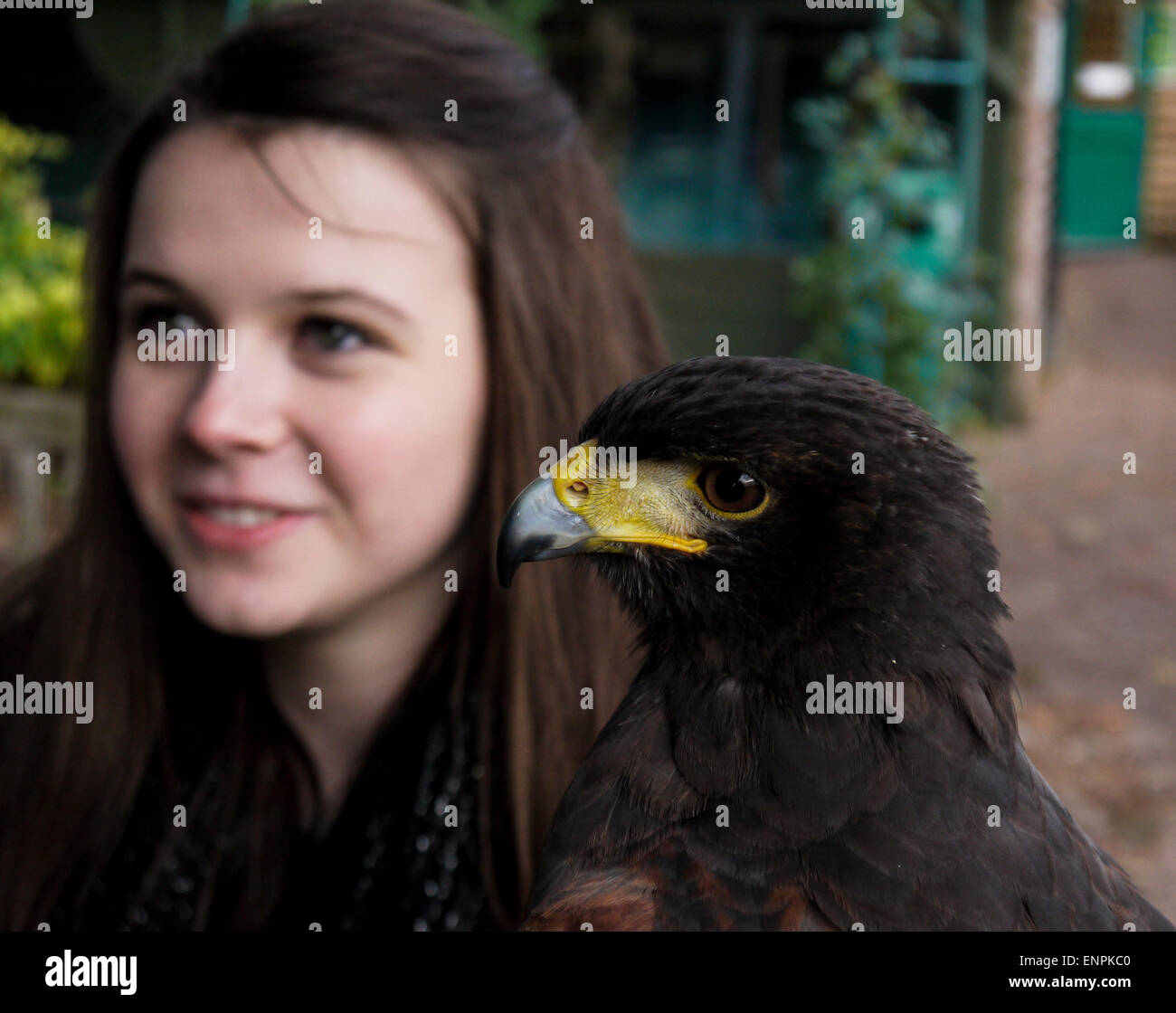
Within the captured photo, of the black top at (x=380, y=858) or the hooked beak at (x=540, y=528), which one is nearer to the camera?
the hooked beak at (x=540, y=528)

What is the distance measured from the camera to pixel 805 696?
160 centimetres

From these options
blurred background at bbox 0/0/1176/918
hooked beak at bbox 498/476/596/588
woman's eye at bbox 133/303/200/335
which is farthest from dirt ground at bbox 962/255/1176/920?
woman's eye at bbox 133/303/200/335

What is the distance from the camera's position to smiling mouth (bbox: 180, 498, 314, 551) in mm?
2109

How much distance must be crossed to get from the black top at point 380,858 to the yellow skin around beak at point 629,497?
722 millimetres

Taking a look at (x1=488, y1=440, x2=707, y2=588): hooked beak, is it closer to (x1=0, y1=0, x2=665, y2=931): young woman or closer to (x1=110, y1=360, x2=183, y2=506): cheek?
(x1=0, y1=0, x2=665, y2=931): young woman

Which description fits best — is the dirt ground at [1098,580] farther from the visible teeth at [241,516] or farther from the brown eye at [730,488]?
the visible teeth at [241,516]

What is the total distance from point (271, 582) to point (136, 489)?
313 mm

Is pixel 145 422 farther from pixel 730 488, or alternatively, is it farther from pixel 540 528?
pixel 730 488

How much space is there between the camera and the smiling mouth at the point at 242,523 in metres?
2.11

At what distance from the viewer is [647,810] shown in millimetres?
1607

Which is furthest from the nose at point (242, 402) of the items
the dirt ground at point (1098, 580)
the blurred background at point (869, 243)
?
the blurred background at point (869, 243)

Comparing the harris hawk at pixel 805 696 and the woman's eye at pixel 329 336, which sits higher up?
the woman's eye at pixel 329 336

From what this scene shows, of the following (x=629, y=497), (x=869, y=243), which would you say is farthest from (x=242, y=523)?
(x=869, y=243)

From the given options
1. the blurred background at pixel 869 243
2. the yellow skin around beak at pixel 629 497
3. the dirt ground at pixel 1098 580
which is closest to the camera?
the yellow skin around beak at pixel 629 497
